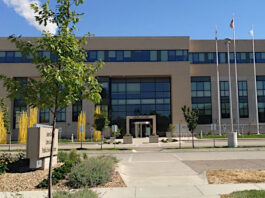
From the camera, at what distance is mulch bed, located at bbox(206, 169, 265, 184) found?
9.52 m

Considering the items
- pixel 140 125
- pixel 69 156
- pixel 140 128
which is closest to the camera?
pixel 69 156

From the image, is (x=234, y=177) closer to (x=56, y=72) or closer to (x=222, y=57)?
(x=56, y=72)

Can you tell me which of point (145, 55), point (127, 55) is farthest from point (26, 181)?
point (145, 55)

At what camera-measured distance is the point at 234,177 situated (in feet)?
33.3

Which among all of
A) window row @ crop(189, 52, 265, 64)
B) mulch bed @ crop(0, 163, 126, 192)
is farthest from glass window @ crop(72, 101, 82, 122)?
mulch bed @ crop(0, 163, 126, 192)

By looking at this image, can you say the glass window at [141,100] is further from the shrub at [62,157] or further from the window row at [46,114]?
the shrub at [62,157]

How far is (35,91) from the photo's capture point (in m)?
6.11

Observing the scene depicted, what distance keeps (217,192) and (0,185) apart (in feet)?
23.2

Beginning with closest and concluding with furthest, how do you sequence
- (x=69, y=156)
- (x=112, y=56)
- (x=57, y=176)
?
(x=57, y=176)
(x=69, y=156)
(x=112, y=56)

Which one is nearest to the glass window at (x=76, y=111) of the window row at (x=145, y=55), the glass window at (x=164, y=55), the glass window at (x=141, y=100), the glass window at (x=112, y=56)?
the glass window at (x=141, y=100)

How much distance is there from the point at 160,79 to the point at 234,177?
39.7 m

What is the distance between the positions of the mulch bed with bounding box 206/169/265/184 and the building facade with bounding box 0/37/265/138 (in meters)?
34.9

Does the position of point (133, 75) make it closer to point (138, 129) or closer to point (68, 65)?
point (138, 129)

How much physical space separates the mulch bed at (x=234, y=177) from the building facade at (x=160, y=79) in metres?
34.9
